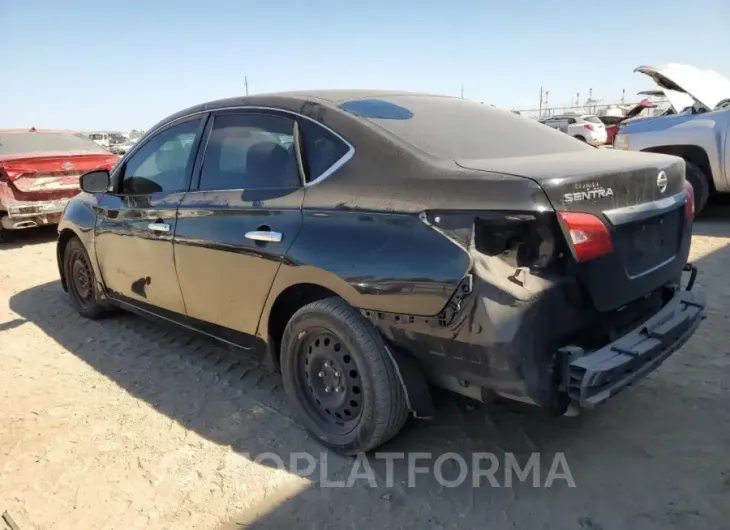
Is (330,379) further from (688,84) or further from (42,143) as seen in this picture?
(42,143)

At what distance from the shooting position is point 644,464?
2.66 meters

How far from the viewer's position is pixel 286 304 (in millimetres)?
3078

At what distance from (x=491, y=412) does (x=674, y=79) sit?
6123mm

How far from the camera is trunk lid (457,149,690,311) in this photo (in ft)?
7.46

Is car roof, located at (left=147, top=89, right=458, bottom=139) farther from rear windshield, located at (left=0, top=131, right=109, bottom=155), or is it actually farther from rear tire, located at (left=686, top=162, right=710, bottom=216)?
rear windshield, located at (left=0, top=131, right=109, bottom=155)

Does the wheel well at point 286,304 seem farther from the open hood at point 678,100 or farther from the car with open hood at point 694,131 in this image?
the open hood at point 678,100

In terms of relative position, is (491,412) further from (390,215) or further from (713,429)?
(390,215)

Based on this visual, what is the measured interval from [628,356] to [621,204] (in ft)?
2.01

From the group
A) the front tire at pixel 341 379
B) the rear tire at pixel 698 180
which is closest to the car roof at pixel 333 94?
the front tire at pixel 341 379

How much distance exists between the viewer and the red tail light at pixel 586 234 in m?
2.20

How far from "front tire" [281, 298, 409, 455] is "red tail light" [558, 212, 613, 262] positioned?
2.97ft

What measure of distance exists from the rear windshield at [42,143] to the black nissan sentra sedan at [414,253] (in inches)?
235

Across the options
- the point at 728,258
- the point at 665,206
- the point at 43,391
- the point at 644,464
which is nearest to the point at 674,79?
the point at 728,258

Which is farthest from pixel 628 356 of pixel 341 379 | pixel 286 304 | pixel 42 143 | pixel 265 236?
pixel 42 143
